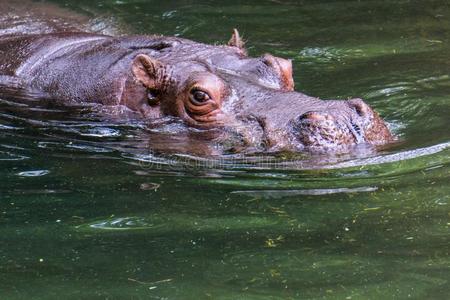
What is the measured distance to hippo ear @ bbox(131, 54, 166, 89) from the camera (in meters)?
6.80

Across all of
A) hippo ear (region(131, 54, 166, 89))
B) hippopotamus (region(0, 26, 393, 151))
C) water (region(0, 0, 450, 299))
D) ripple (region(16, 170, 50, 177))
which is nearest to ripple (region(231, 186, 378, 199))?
water (region(0, 0, 450, 299))

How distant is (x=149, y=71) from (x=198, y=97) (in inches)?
20.3

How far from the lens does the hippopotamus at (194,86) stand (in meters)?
6.03

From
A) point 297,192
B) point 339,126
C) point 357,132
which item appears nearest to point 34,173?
point 297,192

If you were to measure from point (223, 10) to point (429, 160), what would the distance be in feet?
19.1

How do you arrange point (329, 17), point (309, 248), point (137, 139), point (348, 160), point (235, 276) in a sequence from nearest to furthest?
point (235, 276) → point (309, 248) → point (348, 160) → point (137, 139) → point (329, 17)

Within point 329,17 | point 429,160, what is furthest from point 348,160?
point 329,17

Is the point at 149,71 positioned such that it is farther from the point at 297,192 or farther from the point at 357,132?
the point at 297,192

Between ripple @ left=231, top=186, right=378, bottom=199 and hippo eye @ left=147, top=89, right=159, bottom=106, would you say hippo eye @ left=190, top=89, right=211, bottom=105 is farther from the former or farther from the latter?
ripple @ left=231, top=186, right=378, bottom=199

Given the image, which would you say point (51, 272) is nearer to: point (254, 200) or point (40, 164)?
point (254, 200)

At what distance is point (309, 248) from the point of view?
180 inches

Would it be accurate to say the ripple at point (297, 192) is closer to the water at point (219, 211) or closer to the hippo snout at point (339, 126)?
the water at point (219, 211)

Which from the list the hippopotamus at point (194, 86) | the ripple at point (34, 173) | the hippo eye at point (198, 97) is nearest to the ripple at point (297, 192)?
the hippopotamus at point (194, 86)

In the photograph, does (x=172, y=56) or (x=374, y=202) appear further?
(x=172, y=56)
